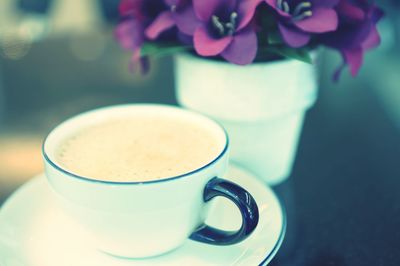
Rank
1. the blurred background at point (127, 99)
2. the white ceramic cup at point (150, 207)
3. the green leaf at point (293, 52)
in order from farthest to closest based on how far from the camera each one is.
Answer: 1. the blurred background at point (127, 99)
2. the green leaf at point (293, 52)
3. the white ceramic cup at point (150, 207)

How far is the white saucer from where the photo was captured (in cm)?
47

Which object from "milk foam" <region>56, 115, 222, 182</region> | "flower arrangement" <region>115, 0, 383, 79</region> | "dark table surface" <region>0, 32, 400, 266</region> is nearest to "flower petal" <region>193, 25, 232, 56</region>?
"flower arrangement" <region>115, 0, 383, 79</region>

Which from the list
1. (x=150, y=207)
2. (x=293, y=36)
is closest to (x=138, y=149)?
(x=150, y=207)

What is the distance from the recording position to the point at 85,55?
1113 mm

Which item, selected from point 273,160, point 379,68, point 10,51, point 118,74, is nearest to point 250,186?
point 273,160

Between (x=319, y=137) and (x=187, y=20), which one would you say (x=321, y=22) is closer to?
(x=187, y=20)

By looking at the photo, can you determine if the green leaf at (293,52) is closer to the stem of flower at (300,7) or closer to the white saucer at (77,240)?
the stem of flower at (300,7)

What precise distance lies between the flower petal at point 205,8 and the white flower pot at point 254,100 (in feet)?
0.21

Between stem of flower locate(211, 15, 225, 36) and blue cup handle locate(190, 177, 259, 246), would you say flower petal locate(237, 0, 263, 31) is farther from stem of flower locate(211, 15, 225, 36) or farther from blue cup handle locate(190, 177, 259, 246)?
blue cup handle locate(190, 177, 259, 246)

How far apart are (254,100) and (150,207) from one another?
21 cm

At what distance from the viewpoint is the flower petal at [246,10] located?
1.56 ft

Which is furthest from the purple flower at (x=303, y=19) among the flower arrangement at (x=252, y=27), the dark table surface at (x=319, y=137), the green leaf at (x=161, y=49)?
the dark table surface at (x=319, y=137)

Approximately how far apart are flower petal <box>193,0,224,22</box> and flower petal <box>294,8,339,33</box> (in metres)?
0.09

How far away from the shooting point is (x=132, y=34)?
0.59 metres
